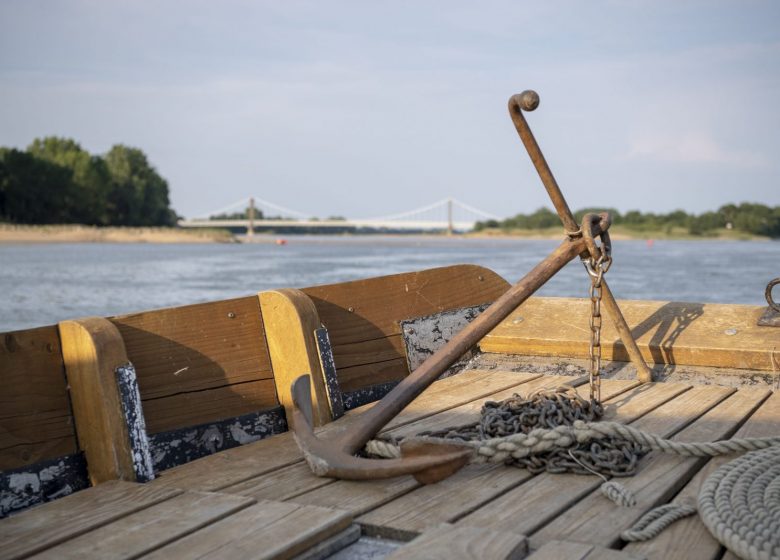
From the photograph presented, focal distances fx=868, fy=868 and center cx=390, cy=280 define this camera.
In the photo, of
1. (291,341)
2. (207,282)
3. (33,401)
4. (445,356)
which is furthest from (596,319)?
(207,282)

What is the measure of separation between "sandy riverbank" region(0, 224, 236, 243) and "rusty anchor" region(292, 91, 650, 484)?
55.4 m

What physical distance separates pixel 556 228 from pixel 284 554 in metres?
61.0

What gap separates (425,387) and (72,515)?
0.97 m

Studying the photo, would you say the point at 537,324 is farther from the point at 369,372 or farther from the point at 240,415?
the point at 240,415

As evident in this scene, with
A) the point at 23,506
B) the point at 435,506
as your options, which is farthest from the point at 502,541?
the point at 23,506

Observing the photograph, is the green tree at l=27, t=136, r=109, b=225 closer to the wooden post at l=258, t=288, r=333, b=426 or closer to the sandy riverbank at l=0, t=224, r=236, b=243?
the sandy riverbank at l=0, t=224, r=236, b=243

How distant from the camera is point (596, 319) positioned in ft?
8.67

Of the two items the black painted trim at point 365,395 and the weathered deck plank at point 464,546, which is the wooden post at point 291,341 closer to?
the black painted trim at point 365,395

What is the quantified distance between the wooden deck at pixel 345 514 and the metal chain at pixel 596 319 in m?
0.22

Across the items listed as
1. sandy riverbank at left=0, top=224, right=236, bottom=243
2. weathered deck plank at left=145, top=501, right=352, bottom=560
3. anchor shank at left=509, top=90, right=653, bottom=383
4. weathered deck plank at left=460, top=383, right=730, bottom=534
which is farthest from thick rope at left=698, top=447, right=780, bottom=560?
sandy riverbank at left=0, top=224, right=236, bottom=243

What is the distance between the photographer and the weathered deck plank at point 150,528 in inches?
65.1

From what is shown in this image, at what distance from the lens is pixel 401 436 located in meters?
2.48

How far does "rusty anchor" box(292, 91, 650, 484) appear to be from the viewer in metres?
2.04

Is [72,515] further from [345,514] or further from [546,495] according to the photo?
[546,495]
